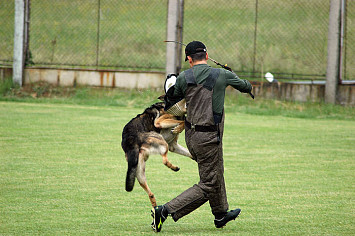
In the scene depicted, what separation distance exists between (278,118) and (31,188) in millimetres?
8707

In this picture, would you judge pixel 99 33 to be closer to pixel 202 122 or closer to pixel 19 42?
pixel 19 42

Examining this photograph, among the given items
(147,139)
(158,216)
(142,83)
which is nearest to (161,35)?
(142,83)

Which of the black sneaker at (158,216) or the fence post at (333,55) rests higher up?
the fence post at (333,55)

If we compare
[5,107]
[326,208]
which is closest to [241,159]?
[326,208]

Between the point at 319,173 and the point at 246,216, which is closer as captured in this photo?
the point at 246,216

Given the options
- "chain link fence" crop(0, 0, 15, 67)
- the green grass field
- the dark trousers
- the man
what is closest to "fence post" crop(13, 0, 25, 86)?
"chain link fence" crop(0, 0, 15, 67)

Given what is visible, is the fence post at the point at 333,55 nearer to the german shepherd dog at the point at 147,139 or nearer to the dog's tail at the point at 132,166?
the german shepherd dog at the point at 147,139

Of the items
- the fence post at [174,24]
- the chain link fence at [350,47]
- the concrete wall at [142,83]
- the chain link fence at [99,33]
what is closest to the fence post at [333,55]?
the concrete wall at [142,83]

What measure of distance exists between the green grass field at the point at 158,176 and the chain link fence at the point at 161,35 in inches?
141

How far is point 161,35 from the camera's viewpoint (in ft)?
66.5

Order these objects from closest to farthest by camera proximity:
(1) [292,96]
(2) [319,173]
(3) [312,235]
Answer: (3) [312,235] → (2) [319,173] → (1) [292,96]

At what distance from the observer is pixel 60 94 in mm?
16344

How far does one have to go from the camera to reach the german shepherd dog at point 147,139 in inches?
221

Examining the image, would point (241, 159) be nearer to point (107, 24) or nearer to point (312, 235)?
point (312, 235)
